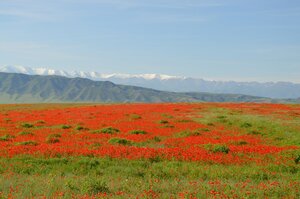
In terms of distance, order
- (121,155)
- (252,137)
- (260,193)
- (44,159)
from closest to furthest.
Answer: (260,193)
(44,159)
(121,155)
(252,137)

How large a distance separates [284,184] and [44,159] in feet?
37.6

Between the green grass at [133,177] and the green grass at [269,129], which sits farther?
the green grass at [269,129]

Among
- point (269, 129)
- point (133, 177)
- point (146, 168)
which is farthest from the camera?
point (269, 129)

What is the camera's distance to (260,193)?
12.4 meters

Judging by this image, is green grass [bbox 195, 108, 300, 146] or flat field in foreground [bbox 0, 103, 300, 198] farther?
green grass [bbox 195, 108, 300, 146]

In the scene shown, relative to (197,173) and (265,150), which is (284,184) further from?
(265,150)

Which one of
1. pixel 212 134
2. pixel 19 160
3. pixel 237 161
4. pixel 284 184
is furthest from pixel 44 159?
pixel 212 134

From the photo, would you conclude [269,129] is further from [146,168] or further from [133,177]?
[133,177]

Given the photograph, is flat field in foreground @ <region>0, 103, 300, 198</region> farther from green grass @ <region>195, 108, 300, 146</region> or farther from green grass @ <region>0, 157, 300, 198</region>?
green grass @ <region>195, 108, 300, 146</region>

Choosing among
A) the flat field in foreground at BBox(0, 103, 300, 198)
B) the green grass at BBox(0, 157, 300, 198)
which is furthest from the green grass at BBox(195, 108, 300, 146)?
the green grass at BBox(0, 157, 300, 198)

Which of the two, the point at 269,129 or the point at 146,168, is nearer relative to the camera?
the point at 146,168

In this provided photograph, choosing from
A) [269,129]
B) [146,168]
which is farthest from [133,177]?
[269,129]

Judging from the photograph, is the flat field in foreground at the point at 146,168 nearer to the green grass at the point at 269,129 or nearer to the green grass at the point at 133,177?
the green grass at the point at 133,177

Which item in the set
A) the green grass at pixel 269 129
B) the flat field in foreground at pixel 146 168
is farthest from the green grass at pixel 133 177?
the green grass at pixel 269 129
